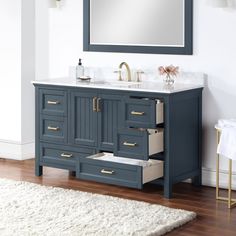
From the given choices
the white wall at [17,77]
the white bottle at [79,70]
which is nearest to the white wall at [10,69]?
the white wall at [17,77]

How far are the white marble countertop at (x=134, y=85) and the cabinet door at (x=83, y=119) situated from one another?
10 cm

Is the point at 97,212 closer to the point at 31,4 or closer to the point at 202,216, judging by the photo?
the point at 202,216

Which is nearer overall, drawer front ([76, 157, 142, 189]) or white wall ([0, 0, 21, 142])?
drawer front ([76, 157, 142, 189])

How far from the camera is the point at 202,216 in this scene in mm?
4344

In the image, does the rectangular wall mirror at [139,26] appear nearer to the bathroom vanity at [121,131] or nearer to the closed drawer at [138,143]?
the bathroom vanity at [121,131]

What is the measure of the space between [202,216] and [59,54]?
2.19 metres

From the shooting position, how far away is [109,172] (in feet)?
16.0

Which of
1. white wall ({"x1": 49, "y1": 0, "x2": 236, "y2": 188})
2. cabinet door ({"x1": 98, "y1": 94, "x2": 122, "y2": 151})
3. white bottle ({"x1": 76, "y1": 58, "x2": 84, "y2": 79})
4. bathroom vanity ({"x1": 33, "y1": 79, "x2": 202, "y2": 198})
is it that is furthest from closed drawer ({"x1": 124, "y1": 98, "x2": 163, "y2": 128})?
white bottle ({"x1": 76, "y1": 58, "x2": 84, "y2": 79})

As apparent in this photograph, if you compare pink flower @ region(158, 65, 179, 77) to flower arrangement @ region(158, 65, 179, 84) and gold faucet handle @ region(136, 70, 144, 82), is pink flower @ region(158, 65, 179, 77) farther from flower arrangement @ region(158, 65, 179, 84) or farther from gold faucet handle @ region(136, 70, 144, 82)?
gold faucet handle @ region(136, 70, 144, 82)

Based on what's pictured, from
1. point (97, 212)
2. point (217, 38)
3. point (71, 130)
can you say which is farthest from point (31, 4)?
point (97, 212)

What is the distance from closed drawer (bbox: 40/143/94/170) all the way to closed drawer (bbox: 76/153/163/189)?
15 centimetres

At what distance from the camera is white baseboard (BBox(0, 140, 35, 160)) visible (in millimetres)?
6077

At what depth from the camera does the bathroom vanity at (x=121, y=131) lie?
15.6 feet

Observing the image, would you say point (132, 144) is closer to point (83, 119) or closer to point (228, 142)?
point (83, 119)
